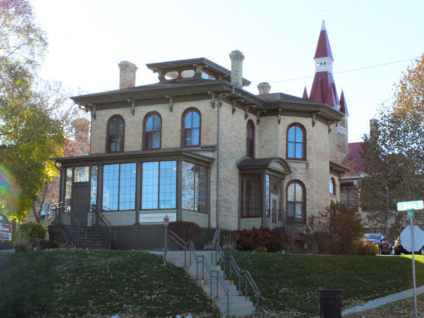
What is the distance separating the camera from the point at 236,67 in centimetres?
3158

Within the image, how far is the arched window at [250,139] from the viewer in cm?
3078

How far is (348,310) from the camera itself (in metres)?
17.9

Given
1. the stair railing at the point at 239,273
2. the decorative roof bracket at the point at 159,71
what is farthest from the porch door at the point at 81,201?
the stair railing at the point at 239,273

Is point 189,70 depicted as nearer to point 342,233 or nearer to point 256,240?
point 256,240

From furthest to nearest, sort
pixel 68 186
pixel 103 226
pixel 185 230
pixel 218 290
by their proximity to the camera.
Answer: pixel 68 186
pixel 103 226
pixel 185 230
pixel 218 290

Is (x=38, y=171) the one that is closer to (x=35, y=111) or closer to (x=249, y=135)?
(x=35, y=111)

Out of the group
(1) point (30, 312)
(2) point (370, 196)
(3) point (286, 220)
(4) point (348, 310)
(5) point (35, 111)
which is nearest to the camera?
(1) point (30, 312)

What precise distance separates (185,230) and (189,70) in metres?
11.0

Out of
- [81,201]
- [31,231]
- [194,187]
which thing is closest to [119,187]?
[81,201]

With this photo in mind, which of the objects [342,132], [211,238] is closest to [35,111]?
[211,238]

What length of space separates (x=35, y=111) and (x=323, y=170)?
15508 mm

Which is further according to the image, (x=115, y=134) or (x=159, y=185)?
(x=115, y=134)

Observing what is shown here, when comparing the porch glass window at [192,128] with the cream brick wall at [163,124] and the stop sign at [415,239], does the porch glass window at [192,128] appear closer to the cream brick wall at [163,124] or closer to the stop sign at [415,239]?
the cream brick wall at [163,124]

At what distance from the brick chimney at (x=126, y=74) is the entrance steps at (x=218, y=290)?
52.3ft
